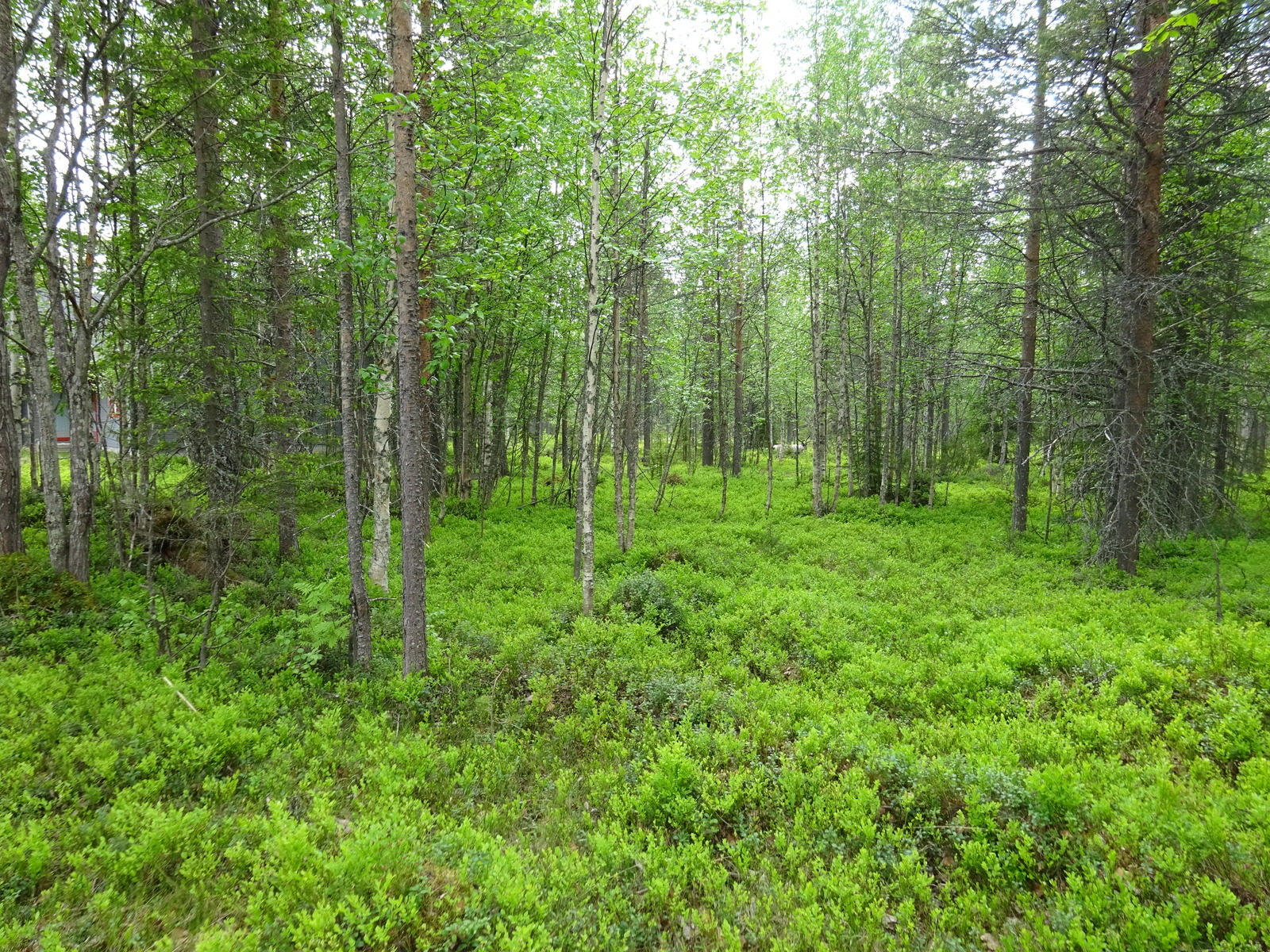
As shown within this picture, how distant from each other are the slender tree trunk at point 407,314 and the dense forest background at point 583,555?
5 cm

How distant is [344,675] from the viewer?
267 inches

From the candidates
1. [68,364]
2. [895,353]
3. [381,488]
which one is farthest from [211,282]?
[895,353]

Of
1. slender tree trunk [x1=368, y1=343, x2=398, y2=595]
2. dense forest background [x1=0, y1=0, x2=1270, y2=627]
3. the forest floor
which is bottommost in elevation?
the forest floor

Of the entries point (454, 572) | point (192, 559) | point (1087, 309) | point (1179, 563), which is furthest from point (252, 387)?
point (1179, 563)

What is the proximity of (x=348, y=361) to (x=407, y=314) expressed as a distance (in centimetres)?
112

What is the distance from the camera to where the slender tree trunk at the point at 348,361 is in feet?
21.3

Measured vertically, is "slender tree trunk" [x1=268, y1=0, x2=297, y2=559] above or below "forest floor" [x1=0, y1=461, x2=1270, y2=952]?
above

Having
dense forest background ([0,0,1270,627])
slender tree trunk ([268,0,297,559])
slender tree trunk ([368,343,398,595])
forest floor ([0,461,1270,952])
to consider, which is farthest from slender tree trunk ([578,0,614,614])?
slender tree trunk ([268,0,297,559])

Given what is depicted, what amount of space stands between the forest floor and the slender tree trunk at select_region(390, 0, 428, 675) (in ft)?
5.40

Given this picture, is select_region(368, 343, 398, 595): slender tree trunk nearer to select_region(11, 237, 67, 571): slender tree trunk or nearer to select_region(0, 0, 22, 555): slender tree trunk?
select_region(11, 237, 67, 571): slender tree trunk

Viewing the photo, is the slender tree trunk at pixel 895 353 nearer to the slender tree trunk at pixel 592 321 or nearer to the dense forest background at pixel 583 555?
the dense forest background at pixel 583 555

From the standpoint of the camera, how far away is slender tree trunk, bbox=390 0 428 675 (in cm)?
625

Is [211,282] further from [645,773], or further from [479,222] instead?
[645,773]

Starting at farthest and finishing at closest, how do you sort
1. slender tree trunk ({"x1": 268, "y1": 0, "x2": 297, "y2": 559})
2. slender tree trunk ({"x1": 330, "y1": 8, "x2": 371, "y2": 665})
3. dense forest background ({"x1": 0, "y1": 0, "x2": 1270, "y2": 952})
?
slender tree trunk ({"x1": 268, "y1": 0, "x2": 297, "y2": 559}) → slender tree trunk ({"x1": 330, "y1": 8, "x2": 371, "y2": 665}) → dense forest background ({"x1": 0, "y1": 0, "x2": 1270, "y2": 952})
